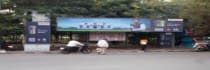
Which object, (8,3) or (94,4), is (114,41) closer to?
(94,4)

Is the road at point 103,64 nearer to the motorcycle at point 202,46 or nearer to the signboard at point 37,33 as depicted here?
the signboard at point 37,33

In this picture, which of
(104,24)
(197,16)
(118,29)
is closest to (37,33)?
(104,24)

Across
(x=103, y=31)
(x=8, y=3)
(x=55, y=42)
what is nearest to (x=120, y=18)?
(x=103, y=31)

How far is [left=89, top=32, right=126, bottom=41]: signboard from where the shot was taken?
122 feet

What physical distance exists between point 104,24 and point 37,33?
5359mm

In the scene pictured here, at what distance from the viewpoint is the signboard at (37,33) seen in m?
33.9

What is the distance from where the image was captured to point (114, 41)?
126 feet

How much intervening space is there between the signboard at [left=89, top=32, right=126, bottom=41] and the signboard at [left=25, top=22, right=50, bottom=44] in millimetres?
4317

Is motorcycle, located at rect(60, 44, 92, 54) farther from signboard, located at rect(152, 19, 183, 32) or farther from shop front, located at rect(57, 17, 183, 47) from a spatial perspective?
signboard, located at rect(152, 19, 183, 32)

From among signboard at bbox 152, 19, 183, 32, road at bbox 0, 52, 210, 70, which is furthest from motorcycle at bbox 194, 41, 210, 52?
road at bbox 0, 52, 210, 70

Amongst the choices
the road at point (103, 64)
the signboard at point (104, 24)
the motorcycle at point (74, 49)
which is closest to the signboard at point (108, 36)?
the signboard at point (104, 24)

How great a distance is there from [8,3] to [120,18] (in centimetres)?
867

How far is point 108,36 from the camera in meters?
37.6

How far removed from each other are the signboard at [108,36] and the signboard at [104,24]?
0.83 meters
